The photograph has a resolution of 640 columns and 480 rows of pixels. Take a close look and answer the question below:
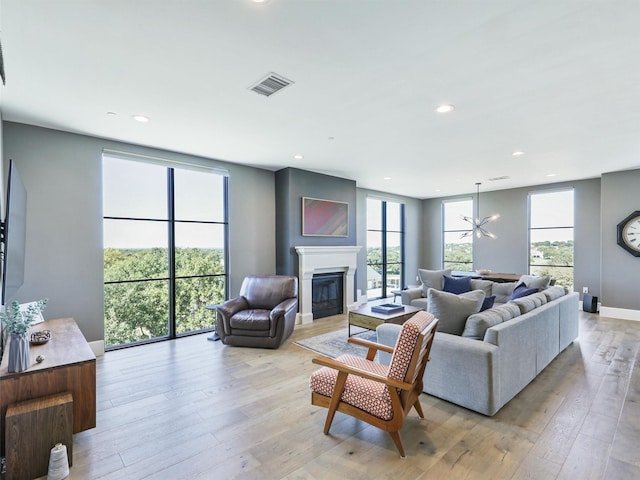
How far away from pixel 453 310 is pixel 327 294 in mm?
3524

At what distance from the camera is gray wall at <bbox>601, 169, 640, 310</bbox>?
572cm

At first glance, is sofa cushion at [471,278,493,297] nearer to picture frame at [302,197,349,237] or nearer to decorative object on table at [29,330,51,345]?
picture frame at [302,197,349,237]

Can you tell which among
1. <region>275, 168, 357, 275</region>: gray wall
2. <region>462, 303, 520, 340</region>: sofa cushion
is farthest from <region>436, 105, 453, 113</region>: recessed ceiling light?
<region>275, 168, 357, 275</region>: gray wall

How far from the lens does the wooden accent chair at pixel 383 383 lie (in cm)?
200

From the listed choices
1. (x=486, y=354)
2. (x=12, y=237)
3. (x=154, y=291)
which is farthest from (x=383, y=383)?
(x=154, y=291)

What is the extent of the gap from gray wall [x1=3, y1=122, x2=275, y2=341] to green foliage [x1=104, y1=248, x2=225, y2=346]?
0.23 meters

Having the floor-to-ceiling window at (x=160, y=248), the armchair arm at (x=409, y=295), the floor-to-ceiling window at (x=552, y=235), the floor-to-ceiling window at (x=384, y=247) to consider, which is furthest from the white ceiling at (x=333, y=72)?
the floor-to-ceiling window at (x=384, y=247)

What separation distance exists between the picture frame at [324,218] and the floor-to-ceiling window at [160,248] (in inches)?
57.2

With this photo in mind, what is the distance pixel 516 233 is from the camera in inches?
297

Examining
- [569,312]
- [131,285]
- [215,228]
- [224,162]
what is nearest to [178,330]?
[131,285]

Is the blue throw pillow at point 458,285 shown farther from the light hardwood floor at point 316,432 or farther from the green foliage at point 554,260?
the green foliage at point 554,260

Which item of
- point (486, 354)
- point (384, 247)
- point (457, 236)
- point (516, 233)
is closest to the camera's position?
point (486, 354)

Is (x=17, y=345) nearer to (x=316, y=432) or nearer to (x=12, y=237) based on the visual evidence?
(x=12, y=237)

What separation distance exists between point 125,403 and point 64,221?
2346 millimetres
